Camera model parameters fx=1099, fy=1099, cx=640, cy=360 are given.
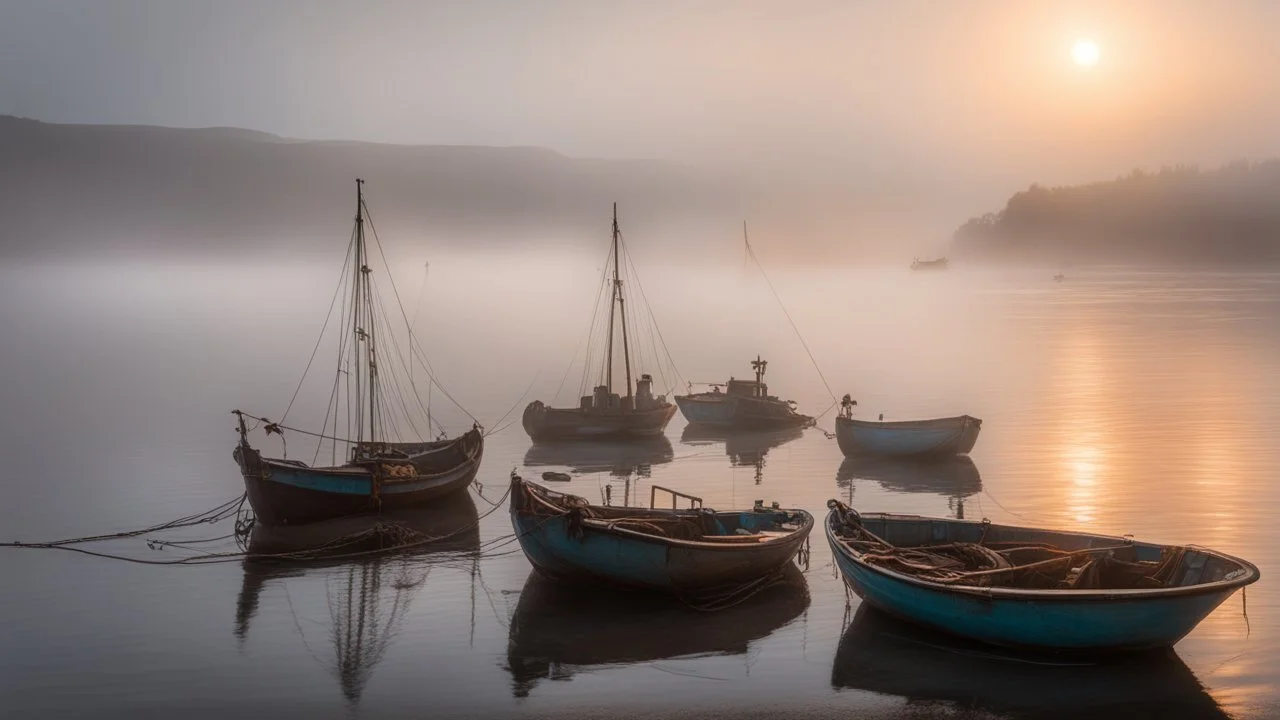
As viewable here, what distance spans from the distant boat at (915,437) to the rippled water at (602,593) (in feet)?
3.31

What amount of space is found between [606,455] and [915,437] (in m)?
12.0

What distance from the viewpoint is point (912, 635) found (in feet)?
70.9

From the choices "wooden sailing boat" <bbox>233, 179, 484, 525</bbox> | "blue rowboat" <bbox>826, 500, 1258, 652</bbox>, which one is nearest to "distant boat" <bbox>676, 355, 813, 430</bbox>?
"wooden sailing boat" <bbox>233, 179, 484, 525</bbox>

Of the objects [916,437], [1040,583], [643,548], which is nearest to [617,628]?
[643,548]

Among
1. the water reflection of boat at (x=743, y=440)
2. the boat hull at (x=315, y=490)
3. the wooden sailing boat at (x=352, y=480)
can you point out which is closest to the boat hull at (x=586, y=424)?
the water reflection of boat at (x=743, y=440)

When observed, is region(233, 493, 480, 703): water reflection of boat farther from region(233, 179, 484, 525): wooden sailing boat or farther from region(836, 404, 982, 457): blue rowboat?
region(836, 404, 982, 457): blue rowboat

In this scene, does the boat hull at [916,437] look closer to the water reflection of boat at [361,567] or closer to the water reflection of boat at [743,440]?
the water reflection of boat at [743,440]

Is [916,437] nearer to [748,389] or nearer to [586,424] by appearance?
[748,389]

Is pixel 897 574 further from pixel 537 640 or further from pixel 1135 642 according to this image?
pixel 537 640

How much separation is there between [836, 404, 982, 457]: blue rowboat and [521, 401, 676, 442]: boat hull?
9.08 m

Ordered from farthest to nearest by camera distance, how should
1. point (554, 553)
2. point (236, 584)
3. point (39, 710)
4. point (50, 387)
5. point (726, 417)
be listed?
point (50, 387) < point (726, 417) < point (236, 584) < point (554, 553) < point (39, 710)

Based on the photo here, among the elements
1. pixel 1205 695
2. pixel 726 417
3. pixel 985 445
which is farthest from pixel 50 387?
pixel 1205 695

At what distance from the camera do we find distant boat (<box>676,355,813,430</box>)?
49.2m

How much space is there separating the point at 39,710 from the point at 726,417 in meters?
34.2
